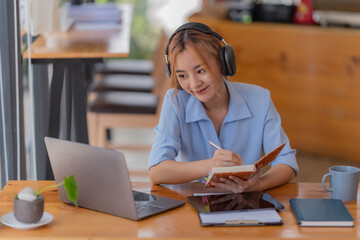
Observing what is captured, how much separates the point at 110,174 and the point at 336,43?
3.00 m

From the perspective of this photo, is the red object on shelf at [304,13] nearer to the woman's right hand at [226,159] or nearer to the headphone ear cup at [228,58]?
the headphone ear cup at [228,58]

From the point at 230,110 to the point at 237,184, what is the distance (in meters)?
0.33

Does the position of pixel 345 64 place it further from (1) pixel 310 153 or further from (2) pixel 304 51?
(1) pixel 310 153

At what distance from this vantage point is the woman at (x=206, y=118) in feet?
5.83

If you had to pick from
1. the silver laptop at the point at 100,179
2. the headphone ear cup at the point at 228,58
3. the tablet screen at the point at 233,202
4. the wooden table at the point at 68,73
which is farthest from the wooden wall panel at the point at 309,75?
the silver laptop at the point at 100,179

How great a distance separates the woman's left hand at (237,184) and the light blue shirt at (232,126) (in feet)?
0.74

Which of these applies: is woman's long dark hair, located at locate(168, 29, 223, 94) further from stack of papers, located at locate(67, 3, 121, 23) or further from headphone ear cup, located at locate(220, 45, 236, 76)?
stack of papers, located at locate(67, 3, 121, 23)

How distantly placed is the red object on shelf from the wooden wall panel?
0.17 m

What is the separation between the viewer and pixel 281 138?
6.38 feet

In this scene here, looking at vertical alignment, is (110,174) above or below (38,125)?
above

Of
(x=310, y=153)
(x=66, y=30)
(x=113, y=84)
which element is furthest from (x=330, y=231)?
(x=310, y=153)

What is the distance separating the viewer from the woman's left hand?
1652 millimetres

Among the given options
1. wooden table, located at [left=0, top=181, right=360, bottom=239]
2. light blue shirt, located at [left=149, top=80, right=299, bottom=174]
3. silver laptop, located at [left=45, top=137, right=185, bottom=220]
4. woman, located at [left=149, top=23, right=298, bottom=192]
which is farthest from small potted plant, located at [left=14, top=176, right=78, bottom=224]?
light blue shirt, located at [left=149, top=80, right=299, bottom=174]

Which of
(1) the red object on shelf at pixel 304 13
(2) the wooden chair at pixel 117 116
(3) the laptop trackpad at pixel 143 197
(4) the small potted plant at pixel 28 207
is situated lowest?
(2) the wooden chair at pixel 117 116
